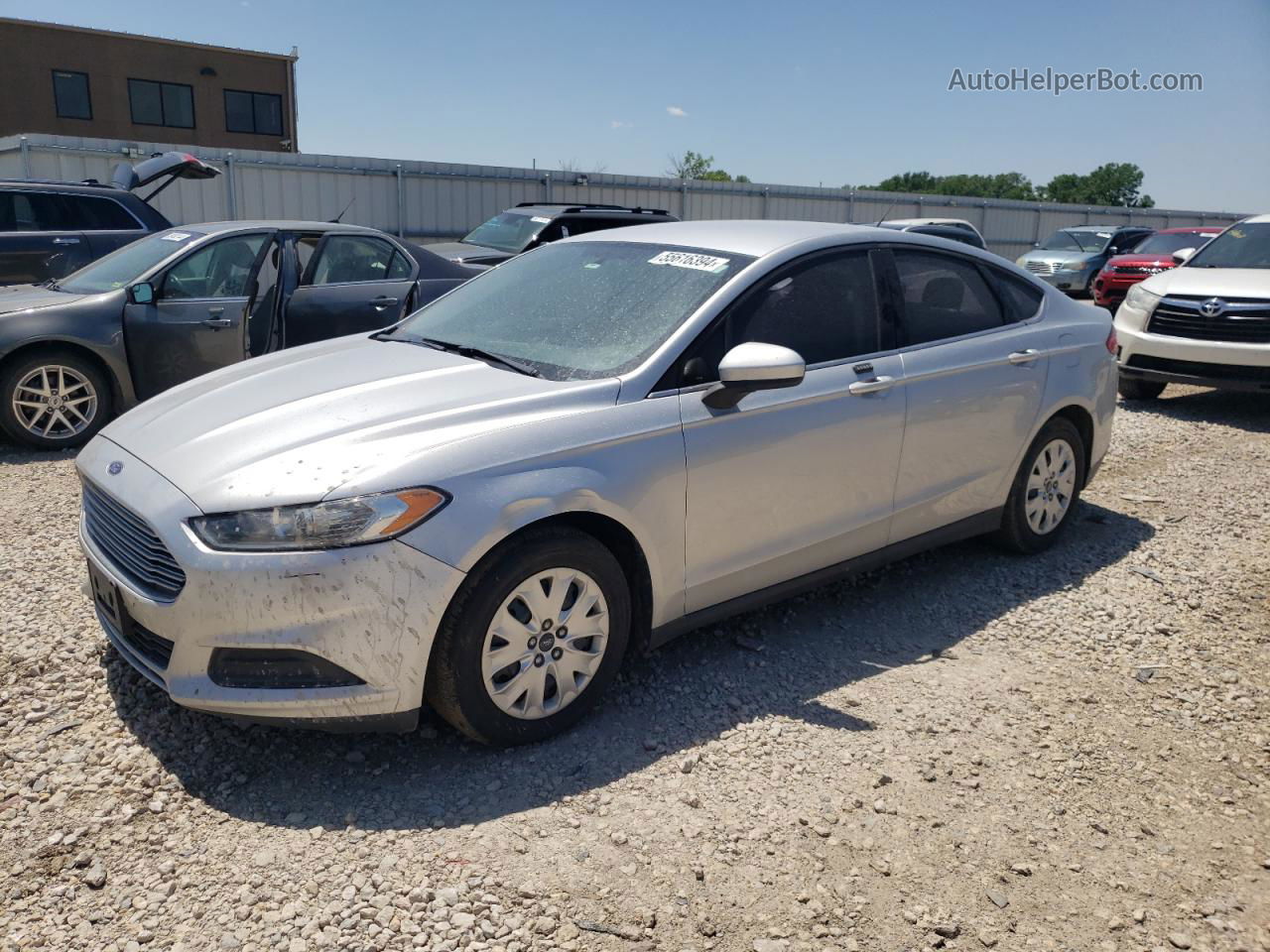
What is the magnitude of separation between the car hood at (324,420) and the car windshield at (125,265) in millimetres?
3977

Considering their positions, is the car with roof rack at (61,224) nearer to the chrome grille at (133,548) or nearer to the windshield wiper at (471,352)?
the windshield wiper at (471,352)

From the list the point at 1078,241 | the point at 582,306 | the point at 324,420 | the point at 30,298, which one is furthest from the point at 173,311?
the point at 1078,241

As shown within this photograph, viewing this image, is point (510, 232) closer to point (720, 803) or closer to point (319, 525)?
point (319, 525)

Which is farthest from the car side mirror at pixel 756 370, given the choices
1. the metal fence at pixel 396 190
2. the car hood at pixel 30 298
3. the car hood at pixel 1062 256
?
the car hood at pixel 1062 256

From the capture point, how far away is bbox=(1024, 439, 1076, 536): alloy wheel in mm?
5070

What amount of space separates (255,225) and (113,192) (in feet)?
7.96

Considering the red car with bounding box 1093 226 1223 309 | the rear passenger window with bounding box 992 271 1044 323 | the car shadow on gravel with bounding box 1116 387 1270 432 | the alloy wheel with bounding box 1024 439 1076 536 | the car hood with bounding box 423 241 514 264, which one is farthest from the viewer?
the red car with bounding box 1093 226 1223 309

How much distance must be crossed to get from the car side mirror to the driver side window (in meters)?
5.18

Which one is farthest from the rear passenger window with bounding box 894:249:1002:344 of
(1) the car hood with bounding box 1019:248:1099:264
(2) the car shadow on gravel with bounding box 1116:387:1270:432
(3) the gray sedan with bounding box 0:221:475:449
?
(1) the car hood with bounding box 1019:248:1099:264

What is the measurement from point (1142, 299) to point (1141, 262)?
9.47 meters

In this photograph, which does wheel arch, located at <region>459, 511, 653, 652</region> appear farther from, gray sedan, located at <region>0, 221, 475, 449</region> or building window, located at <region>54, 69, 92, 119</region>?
building window, located at <region>54, 69, 92, 119</region>

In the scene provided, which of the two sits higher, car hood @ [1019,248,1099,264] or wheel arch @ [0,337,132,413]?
car hood @ [1019,248,1099,264]

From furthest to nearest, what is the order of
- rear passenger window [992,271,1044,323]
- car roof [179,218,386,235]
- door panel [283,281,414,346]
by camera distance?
door panel [283,281,414,346] < car roof [179,218,386,235] < rear passenger window [992,271,1044,323]

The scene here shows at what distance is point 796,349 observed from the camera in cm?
392
